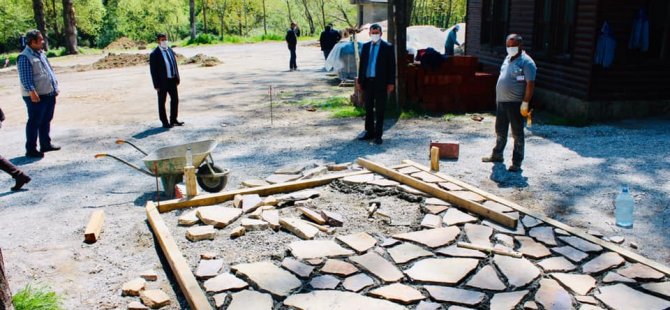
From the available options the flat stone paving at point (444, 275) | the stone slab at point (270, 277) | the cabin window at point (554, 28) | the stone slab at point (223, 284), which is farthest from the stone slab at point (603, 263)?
the cabin window at point (554, 28)

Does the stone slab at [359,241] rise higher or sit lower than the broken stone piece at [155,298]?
higher

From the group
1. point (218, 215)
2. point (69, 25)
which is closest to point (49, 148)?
point (218, 215)

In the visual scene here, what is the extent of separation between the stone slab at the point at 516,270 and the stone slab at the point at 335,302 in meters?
1.01

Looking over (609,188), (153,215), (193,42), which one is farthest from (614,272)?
(193,42)

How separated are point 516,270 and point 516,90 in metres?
3.64

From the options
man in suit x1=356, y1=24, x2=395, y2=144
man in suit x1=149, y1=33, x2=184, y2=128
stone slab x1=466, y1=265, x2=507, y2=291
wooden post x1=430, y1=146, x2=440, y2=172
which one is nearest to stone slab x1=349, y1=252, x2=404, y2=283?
stone slab x1=466, y1=265, x2=507, y2=291

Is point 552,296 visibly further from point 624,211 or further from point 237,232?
point 237,232

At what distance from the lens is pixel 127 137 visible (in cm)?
1092

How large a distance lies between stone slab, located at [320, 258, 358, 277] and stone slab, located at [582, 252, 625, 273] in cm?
193

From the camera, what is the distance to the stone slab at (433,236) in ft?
17.6

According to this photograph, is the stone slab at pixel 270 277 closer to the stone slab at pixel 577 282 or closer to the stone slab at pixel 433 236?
the stone slab at pixel 433 236

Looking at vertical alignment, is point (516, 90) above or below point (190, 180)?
above

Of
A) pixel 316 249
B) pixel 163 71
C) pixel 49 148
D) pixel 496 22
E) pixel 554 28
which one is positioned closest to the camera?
pixel 316 249

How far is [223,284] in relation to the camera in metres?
4.58
